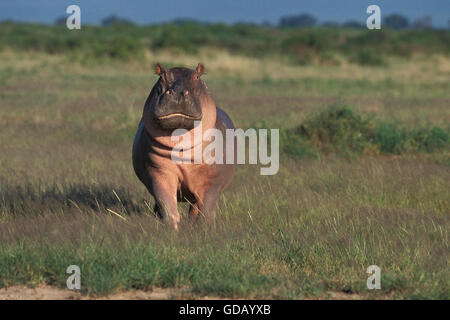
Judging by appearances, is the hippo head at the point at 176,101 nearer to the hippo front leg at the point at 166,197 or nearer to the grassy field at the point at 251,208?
the hippo front leg at the point at 166,197

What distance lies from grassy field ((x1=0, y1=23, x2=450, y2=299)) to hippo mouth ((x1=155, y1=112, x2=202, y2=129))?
2.40 feet

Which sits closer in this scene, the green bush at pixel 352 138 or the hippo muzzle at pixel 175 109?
the hippo muzzle at pixel 175 109

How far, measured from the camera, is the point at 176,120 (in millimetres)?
5266

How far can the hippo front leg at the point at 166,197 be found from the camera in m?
5.58

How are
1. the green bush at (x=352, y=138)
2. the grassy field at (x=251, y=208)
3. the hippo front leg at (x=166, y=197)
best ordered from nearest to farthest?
the grassy field at (x=251, y=208), the hippo front leg at (x=166, y=197), the green bush at (x=352, y=138)

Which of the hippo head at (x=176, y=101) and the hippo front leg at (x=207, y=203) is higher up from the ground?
the hippo head at (x=176, y=101)

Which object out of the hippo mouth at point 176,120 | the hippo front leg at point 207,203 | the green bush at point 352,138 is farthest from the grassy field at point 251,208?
the hippo mouth at point 176,120

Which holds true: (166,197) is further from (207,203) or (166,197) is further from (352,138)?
(352,138)

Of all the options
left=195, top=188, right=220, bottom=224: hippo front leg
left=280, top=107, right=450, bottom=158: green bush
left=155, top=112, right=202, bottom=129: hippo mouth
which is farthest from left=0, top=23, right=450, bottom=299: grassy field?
left=155, top=112, right=202, bottom=129: hippo mouth

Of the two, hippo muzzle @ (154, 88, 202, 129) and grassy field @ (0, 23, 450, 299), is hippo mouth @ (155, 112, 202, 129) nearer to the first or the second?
hippo muzzle @ (154, 88, 202, 129)

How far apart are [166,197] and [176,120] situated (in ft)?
2.04

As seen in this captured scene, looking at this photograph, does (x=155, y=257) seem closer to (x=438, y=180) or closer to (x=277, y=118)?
(x=438, y=180)

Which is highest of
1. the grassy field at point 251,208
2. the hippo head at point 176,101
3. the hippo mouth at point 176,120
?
→ the hippo head at point 176,101

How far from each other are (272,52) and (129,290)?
33003 millimetres
